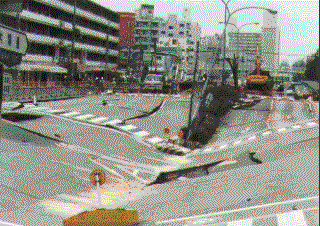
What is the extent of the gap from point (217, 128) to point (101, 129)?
28.6 ft

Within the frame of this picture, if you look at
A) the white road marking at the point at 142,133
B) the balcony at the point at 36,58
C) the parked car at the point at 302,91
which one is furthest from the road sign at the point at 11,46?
the parked car at the point at 302,91

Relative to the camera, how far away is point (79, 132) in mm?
26938

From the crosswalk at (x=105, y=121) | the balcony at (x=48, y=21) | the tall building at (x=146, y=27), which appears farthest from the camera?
the tall building at (x=146, y=27)

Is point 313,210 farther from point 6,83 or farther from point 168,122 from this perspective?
point 168,122

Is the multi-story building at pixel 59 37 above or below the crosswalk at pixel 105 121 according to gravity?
above

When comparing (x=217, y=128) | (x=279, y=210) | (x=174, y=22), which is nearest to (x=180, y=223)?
(x=279, y=210)

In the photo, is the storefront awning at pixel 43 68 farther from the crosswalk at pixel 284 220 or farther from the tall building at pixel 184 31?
the tall building at pixel 184 31

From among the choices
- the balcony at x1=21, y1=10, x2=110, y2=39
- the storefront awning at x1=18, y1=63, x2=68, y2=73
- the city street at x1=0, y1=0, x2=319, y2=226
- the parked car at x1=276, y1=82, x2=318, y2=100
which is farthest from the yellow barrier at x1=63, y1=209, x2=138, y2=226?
the balcony at x1=21, y1=10, x2=110, y2=39

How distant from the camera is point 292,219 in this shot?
9.48 m

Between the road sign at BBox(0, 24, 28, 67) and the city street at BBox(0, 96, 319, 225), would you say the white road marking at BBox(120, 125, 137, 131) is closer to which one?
the city street at BBox(0, 96, 319, 225)

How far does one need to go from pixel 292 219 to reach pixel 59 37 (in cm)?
7435

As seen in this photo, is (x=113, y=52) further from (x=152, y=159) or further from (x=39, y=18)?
(x=152, y=159)

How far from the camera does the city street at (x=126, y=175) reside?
1223cm

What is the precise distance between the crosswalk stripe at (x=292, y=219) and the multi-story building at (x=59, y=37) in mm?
48343
